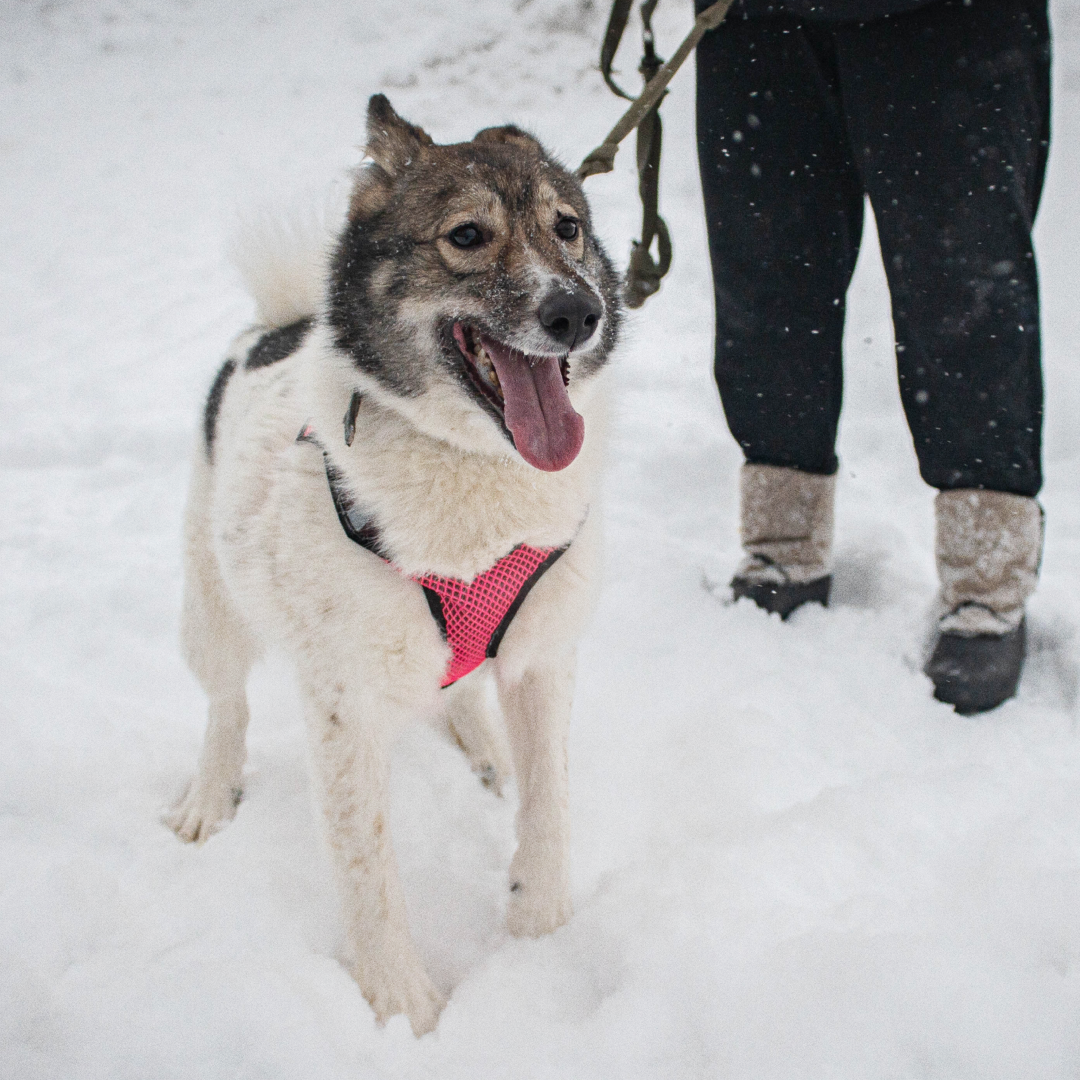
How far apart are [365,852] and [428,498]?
648 mm

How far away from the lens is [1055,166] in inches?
181

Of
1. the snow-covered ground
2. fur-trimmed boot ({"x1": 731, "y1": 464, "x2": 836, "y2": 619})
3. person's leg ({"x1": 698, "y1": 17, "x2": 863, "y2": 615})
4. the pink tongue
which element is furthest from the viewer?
fur-trimmed boot ({"x1": 731, "y1": 464, "x2": 836, "y2": 619})

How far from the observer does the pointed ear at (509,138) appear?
1.79m

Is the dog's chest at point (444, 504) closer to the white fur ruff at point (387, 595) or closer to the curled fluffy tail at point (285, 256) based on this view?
the white fur ruff at point (387, 595)

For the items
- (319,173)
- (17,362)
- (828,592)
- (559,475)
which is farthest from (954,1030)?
Result: (319,173)

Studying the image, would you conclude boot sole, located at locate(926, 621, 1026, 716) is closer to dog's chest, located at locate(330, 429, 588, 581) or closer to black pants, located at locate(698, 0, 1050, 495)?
black pants, located at locate(698, 0, 1050, 495)

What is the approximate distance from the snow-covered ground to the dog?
0.18 meters

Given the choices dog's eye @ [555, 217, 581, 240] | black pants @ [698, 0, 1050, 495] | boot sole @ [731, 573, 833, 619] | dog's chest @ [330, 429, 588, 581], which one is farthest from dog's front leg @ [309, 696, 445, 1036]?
black pants @ [698, 0, 1050, 495]

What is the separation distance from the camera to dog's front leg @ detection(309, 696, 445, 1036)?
146 centimetres

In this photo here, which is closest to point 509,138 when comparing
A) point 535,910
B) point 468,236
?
point 468,236

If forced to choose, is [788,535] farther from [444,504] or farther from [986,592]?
[444,504]

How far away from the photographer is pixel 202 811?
1912mm

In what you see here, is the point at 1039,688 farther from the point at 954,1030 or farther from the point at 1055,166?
the point at 1055,166

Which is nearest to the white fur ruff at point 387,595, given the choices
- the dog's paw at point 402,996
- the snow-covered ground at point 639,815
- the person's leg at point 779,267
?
the dog's paw at point 402,996
